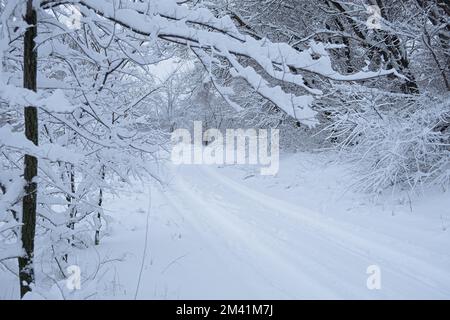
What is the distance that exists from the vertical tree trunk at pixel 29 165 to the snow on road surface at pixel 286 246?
878mm

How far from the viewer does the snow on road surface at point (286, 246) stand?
14.4ft

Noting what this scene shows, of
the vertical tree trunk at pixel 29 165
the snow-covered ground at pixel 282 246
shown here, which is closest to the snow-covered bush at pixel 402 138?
the snow-covered ground at pixel 282 246

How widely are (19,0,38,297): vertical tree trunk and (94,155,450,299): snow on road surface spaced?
88 cm

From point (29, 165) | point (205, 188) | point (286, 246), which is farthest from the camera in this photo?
point (205, 188)

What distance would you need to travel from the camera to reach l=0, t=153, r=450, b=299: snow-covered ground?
4.39 meters

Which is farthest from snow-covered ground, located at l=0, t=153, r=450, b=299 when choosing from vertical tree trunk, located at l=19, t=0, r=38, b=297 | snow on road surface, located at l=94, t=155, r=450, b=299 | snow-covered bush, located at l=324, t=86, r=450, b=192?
vertical tree trunk, located at l=19, t=0, r=38, b=297

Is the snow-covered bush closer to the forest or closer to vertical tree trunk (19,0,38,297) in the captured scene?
the forest

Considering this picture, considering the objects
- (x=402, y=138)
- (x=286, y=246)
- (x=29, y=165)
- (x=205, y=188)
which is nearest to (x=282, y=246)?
(x=286, y=246)

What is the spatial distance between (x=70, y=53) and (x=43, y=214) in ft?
5.13

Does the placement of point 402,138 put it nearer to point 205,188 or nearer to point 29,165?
point 29,165

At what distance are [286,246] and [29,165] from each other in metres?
4.14

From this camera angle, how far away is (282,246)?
6117 millimetres

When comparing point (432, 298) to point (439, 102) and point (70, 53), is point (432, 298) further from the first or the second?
point (439, 102)

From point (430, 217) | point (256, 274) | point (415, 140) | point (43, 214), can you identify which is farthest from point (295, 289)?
point (415, 140)
